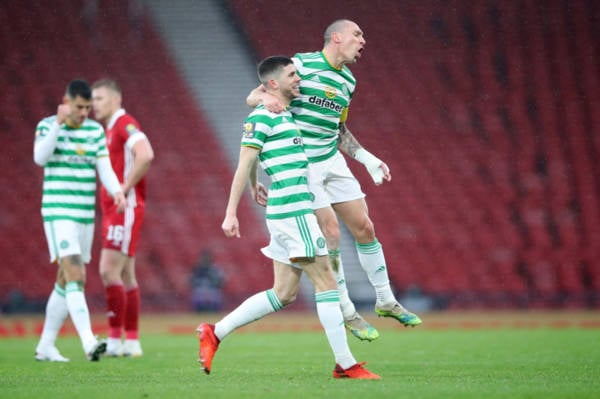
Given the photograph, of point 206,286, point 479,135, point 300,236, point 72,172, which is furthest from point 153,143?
point 300,236

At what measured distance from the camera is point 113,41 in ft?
81.3

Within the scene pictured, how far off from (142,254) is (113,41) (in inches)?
260

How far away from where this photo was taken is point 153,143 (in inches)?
911

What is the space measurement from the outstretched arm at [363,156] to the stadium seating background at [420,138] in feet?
41.4

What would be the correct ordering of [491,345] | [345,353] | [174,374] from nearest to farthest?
[345,353], [174,374], [491,345]

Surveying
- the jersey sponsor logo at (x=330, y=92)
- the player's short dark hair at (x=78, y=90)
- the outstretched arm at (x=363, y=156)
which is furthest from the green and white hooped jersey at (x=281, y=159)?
the player's short dark hair at (x=78, y=90)

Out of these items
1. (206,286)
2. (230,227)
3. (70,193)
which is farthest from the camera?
(206,286)

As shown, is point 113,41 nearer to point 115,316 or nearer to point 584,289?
point 584,289

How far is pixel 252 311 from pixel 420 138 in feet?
56.6

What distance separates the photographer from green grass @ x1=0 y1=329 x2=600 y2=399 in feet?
19.2

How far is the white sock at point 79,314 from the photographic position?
8391mm

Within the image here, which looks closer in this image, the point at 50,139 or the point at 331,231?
the point at 331,231

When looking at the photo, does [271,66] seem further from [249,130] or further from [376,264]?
[376,264]

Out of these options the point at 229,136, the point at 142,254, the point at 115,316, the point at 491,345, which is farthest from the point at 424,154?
the point at 115,316
